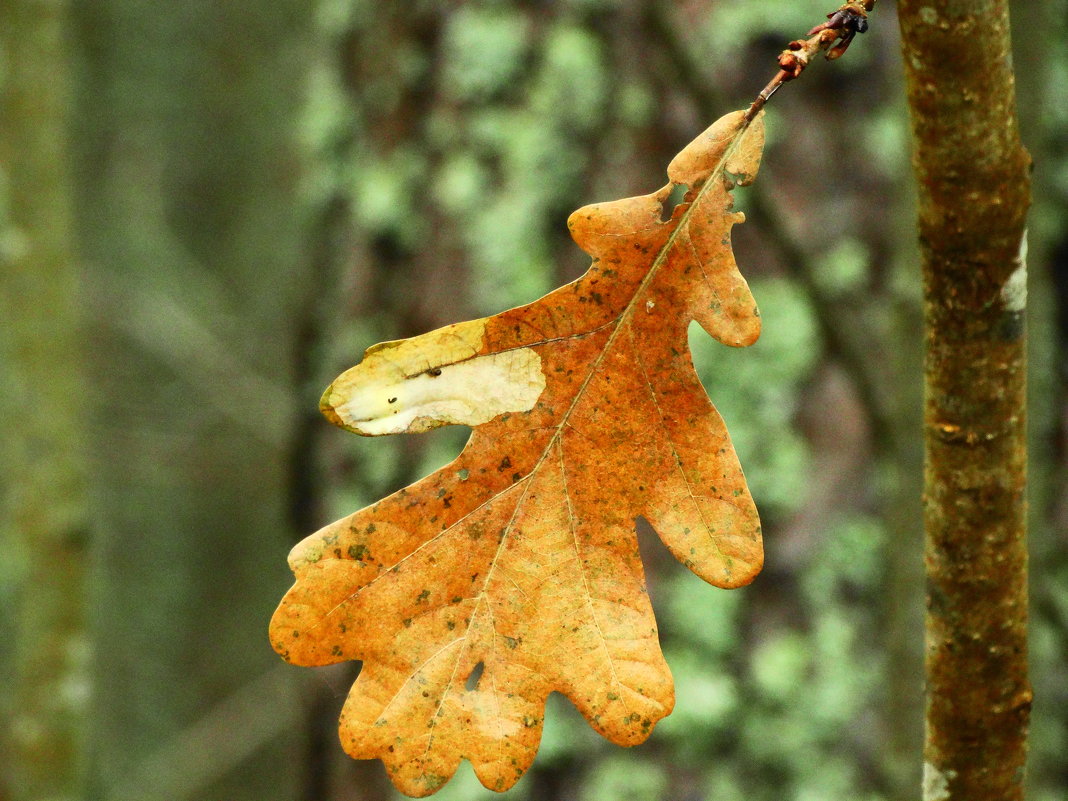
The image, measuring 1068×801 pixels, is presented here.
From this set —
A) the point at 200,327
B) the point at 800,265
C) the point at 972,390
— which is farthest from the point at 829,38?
the point at 200,327

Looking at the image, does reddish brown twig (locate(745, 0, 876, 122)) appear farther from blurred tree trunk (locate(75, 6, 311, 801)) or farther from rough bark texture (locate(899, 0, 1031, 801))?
blurred tree trunk (locate(75, 6, 311, 801))

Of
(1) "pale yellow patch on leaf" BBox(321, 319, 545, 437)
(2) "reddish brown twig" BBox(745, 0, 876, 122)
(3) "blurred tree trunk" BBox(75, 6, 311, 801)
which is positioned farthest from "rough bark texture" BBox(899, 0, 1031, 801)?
(3) "blurred tree trunk" BBox(75, 6, 311, 801)

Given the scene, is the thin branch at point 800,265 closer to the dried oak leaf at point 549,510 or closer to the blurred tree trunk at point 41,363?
the dried oak leaf at point 549,510

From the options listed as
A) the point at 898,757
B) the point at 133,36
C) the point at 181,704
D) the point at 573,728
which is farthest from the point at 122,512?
the point at 898,757

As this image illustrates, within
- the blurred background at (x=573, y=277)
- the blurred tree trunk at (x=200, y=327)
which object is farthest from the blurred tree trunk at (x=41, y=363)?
the blurred tree trunk at (x=200, y=327)

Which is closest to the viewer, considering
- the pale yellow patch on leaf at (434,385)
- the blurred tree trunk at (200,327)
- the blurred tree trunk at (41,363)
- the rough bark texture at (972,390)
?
the rough bark texture at (972,390)

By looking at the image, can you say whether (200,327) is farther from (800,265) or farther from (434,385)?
(434,385)
